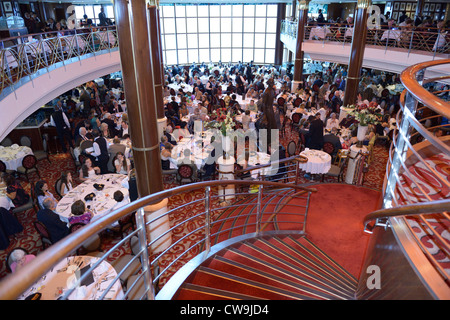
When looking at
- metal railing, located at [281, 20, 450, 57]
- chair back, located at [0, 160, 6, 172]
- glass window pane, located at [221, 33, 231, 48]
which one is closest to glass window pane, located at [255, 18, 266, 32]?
glass window pane, located at [221, 33, 231, 48]

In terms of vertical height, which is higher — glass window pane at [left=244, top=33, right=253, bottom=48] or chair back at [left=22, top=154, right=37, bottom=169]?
glass window pane at [left=244, top=33, right=253, bottom=48]

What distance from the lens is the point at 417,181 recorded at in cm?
243

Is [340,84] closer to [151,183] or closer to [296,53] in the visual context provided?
[296,53]

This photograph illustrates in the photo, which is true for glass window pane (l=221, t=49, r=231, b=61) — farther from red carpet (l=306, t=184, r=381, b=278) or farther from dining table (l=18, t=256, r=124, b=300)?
dining table (l=18, t=256, r=124, b=300)

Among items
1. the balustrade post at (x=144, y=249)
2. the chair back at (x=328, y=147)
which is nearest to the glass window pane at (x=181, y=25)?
the chair back at (x=328, y=147)

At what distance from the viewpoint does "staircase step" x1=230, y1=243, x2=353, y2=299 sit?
3.09 metres

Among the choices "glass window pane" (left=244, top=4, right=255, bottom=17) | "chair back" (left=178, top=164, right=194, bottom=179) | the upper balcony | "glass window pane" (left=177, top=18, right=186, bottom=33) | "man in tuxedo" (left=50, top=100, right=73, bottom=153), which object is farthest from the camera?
"glass window pane" (left=244, top=4, right=255, bottom=17)

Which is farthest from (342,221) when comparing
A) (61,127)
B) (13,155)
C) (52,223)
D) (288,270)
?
(61,127)

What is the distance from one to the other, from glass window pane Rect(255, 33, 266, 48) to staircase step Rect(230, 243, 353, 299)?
21.9m

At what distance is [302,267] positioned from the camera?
12.3ft

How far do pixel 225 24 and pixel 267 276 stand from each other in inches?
892

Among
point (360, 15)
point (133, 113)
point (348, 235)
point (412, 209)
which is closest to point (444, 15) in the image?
point (360, 15)

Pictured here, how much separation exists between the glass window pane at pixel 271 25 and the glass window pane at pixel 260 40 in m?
0.52
